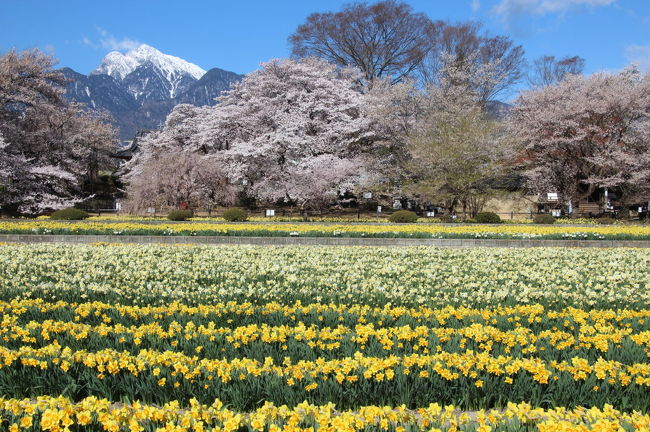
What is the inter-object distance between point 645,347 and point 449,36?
41.2 m

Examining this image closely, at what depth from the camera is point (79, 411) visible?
3.06 meters

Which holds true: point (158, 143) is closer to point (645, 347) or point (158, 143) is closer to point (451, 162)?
point (451, 162)

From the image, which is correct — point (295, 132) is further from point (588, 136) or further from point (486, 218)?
point (588, 136)

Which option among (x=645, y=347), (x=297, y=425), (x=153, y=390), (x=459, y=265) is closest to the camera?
(x=297, y=425)

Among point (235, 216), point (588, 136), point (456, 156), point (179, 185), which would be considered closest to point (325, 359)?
point (235, 216)

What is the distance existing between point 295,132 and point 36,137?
669 inches

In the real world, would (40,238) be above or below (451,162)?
below

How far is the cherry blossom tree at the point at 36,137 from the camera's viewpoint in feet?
93.4

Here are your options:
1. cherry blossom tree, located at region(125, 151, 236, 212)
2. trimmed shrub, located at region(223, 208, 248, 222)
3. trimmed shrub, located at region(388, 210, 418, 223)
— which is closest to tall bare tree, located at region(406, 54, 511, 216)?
trimmed shrub, located at region(388, 210, 418, 223)

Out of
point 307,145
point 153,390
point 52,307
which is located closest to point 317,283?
point 52,307

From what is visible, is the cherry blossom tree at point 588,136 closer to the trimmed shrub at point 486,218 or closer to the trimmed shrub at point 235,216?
the trimmed shrub at point 486,218

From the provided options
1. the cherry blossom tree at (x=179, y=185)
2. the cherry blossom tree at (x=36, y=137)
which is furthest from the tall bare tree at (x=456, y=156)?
the cherry blossom tree at (x=36, y=137)

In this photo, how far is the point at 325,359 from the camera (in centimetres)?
422

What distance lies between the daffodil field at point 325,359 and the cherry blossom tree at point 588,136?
25.9m
